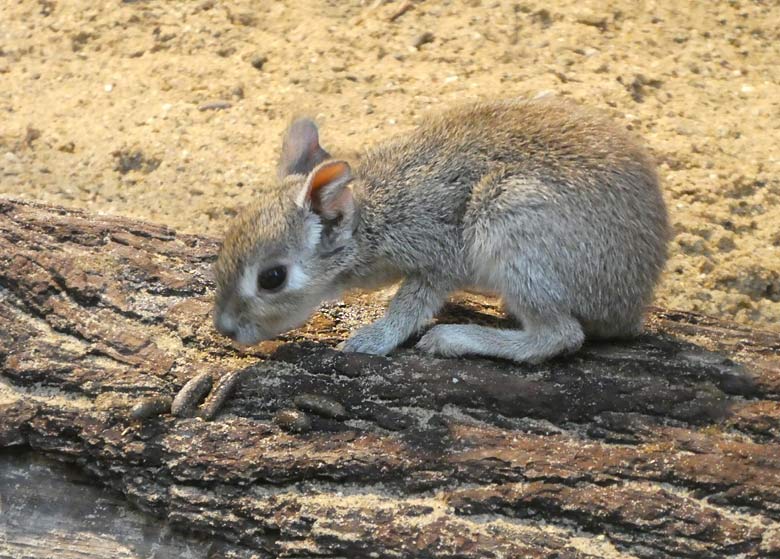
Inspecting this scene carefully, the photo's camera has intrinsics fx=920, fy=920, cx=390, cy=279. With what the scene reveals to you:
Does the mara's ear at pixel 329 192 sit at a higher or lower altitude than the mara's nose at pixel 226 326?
higher

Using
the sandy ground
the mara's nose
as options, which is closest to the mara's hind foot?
the mara's nose

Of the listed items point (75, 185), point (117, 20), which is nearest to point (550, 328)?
point (75, 185)

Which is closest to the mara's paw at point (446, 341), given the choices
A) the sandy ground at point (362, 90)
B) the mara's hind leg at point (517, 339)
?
the mara's hind leg at point (517, 339)

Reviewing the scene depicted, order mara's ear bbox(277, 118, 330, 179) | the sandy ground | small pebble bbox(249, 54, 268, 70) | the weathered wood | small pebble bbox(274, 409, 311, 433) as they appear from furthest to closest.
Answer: small pebble bbox(249, 54, 268, 70), the sandy ground, mara's ear bbox(277, 118, 330, 179), small pebble bbox(274, 409, 311, 433), the weathered wood

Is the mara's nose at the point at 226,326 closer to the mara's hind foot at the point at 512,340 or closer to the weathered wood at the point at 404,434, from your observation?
the weathered wood at the point at 404,434

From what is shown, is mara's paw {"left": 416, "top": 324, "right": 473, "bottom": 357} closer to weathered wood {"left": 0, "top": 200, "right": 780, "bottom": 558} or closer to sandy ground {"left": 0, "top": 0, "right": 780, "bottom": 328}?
weathered wood {"left": 0, "top": 200, "right": 780, "bottom": 558}

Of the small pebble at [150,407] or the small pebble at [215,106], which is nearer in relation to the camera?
the small pebble at [150,407]
